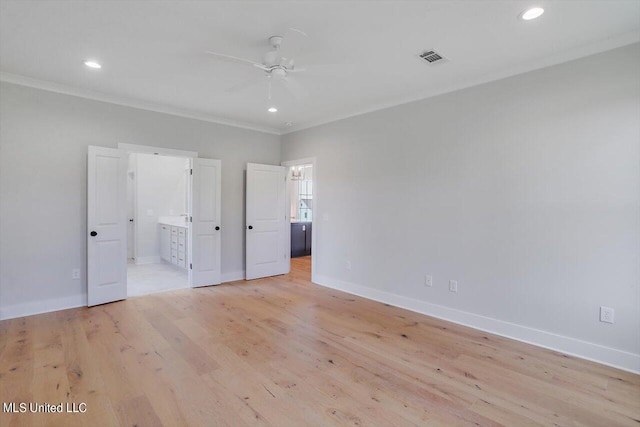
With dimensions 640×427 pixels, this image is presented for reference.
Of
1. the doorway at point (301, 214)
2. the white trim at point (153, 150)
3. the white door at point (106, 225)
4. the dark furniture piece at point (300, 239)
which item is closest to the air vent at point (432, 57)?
the doorway at point (301, 214)

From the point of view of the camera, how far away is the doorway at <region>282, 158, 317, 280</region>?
5.85 metres

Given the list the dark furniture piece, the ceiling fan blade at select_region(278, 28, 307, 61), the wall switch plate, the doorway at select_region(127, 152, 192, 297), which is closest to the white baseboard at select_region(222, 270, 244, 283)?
the doorway at select_region(127, 152, 192, 297)

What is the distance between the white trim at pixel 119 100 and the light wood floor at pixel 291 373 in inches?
108

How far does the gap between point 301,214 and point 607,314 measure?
6955 millimetres

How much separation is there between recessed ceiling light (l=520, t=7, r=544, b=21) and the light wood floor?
9.13 ft

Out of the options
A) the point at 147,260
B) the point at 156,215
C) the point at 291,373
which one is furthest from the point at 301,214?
the point at 291,373

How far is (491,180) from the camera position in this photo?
3277 mm

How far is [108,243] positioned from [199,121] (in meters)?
2.27

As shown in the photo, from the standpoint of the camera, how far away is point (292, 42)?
2.26m

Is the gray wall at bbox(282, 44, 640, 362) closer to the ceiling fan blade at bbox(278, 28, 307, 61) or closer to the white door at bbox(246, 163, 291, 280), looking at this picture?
the white door at bbox(246, 163, 291, 280)

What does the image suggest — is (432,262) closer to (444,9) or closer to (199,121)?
(444,9)

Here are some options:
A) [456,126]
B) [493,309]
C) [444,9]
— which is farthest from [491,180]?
[444,9]

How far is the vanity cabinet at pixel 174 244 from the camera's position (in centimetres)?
594

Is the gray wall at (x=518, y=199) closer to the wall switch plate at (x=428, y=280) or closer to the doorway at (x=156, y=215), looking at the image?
the wall switch plate at (x=428, y=280)
